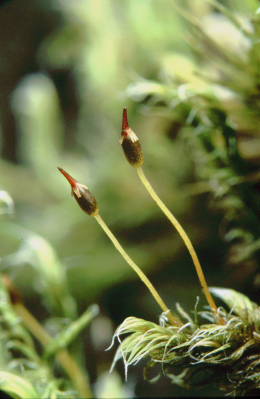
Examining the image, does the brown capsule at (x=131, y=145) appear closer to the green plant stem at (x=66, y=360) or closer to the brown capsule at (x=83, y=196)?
the brown capsule at (x=83, y=196)

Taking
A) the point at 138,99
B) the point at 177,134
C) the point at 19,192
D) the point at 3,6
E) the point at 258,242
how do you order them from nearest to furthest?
the point at 258,242 → the point at 138,99 → the point at 177,134 → the point at 19,192 → the point at 3,6

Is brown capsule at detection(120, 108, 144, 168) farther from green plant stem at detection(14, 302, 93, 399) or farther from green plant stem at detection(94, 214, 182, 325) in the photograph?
green plant stem at detection(14, 302, 93, 399)

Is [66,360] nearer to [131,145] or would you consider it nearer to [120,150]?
[131,145]

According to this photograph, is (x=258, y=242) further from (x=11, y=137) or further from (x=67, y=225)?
(x=11, y=137)

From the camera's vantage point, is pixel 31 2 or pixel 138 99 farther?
pixel 31 2

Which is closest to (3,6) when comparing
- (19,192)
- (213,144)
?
(19,192)

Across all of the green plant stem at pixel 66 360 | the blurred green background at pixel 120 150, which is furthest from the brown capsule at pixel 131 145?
the green plant stem at pixel 66 360

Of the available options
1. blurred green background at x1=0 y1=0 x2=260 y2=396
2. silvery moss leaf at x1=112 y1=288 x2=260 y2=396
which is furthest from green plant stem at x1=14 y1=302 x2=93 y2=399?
silvery moss leaf at x1=112 y1=288 x2=260 y2=396
